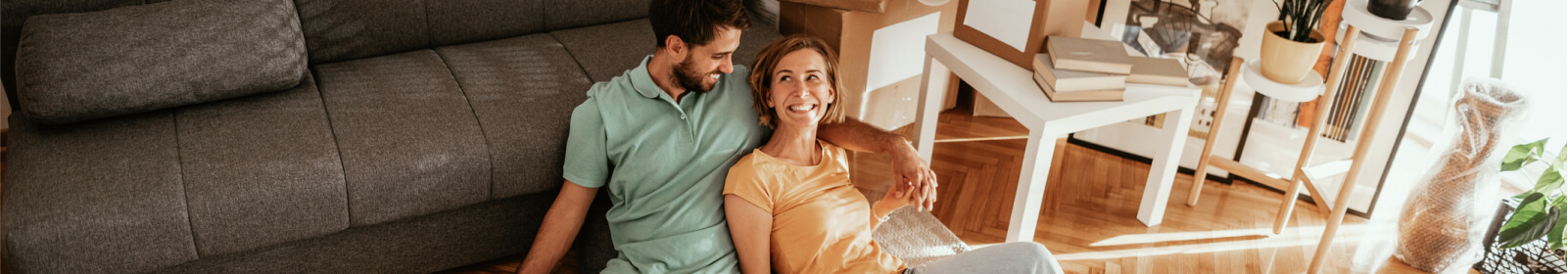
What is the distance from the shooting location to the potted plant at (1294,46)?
190cm

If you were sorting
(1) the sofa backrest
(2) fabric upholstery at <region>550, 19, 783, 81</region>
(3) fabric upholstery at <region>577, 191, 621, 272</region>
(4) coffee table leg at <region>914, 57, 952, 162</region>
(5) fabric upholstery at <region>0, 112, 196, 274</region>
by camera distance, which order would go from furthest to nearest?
(4) coffee table leg at <region>914, 57, 952, 162</region>
(2) fabric upholstery at <region>550, 19, 783, 81</region>
(1) the sofa backrest
(3) fabric upholstery at <region>577, 191, 621, 272</region>
(5) fabric upholstery at <region>0, 112, 196, 274</region>

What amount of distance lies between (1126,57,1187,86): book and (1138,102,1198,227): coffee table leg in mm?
60

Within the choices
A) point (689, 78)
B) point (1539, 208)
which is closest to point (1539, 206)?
point (1539, 208)

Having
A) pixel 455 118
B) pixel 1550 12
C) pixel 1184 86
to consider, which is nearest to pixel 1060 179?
pixel 1184 86

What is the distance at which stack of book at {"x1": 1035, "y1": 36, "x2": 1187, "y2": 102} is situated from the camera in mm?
1881

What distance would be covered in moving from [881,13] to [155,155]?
5.11ft

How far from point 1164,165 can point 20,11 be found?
2.39m

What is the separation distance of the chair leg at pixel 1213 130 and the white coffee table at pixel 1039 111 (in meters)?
0.12

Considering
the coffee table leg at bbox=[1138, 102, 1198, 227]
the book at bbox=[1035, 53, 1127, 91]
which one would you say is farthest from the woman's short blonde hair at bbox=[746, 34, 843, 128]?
the coffee table leg at bbox=[1138, 102, 1198, 227]

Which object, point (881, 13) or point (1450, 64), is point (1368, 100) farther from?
point (881, 13)

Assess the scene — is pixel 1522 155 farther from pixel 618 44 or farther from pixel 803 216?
pixel 618 44

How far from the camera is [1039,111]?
1868mm

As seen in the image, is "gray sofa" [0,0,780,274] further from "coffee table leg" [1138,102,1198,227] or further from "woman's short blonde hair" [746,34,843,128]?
"coffee table leg" [1138,102,1198,227]

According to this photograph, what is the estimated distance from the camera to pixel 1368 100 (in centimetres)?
226
